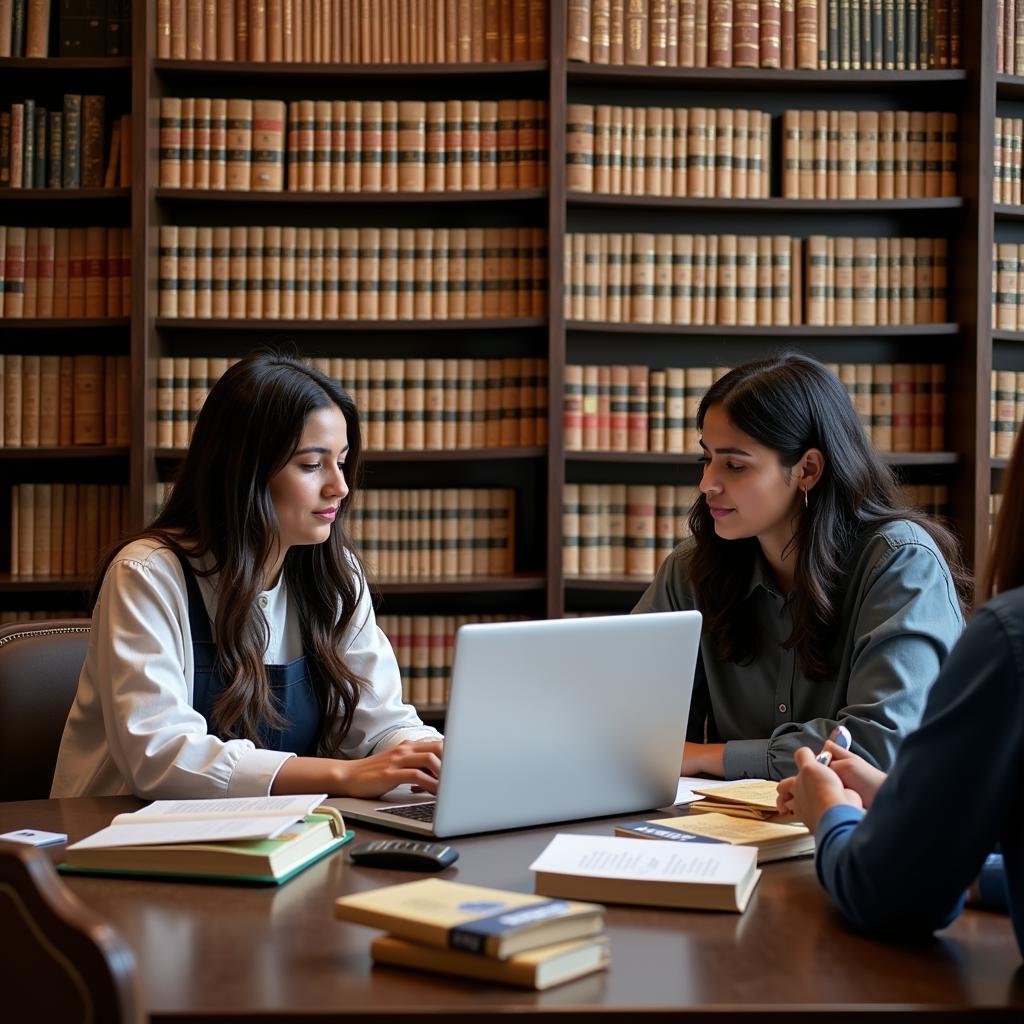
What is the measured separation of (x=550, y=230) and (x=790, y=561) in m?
1.53

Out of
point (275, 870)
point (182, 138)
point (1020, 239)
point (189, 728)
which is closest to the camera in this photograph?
point (275, 870)

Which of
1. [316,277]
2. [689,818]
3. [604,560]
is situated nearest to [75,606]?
[316,277]

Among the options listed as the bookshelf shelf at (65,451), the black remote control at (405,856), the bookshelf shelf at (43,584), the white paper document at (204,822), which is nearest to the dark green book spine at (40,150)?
the bookshelf shelf at (65,451)

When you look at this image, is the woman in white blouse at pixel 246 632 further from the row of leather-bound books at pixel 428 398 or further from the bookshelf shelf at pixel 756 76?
the bookshelf shelf at pixel 756 76

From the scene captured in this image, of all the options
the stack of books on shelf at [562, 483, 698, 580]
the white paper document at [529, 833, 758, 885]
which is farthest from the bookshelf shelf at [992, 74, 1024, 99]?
the white paper document at [529, 833, 758, 885]

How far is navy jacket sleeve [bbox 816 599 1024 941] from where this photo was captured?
3.23ft

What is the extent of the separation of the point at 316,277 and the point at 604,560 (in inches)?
42.6

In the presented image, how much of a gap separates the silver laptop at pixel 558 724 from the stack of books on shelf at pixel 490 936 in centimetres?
31

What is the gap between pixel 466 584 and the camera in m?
3.44

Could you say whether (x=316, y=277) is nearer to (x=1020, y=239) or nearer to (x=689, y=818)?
(x=1020, y=239)

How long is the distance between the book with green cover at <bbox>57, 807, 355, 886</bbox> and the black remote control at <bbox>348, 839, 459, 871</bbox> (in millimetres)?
59

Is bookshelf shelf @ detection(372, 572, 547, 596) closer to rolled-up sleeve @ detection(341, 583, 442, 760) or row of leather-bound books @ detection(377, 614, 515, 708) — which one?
row of leather-bound books @ detection(377, 614, 515, 708)

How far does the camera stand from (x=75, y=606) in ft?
11.6

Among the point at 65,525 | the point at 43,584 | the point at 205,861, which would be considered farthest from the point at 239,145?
the point at 205,861
